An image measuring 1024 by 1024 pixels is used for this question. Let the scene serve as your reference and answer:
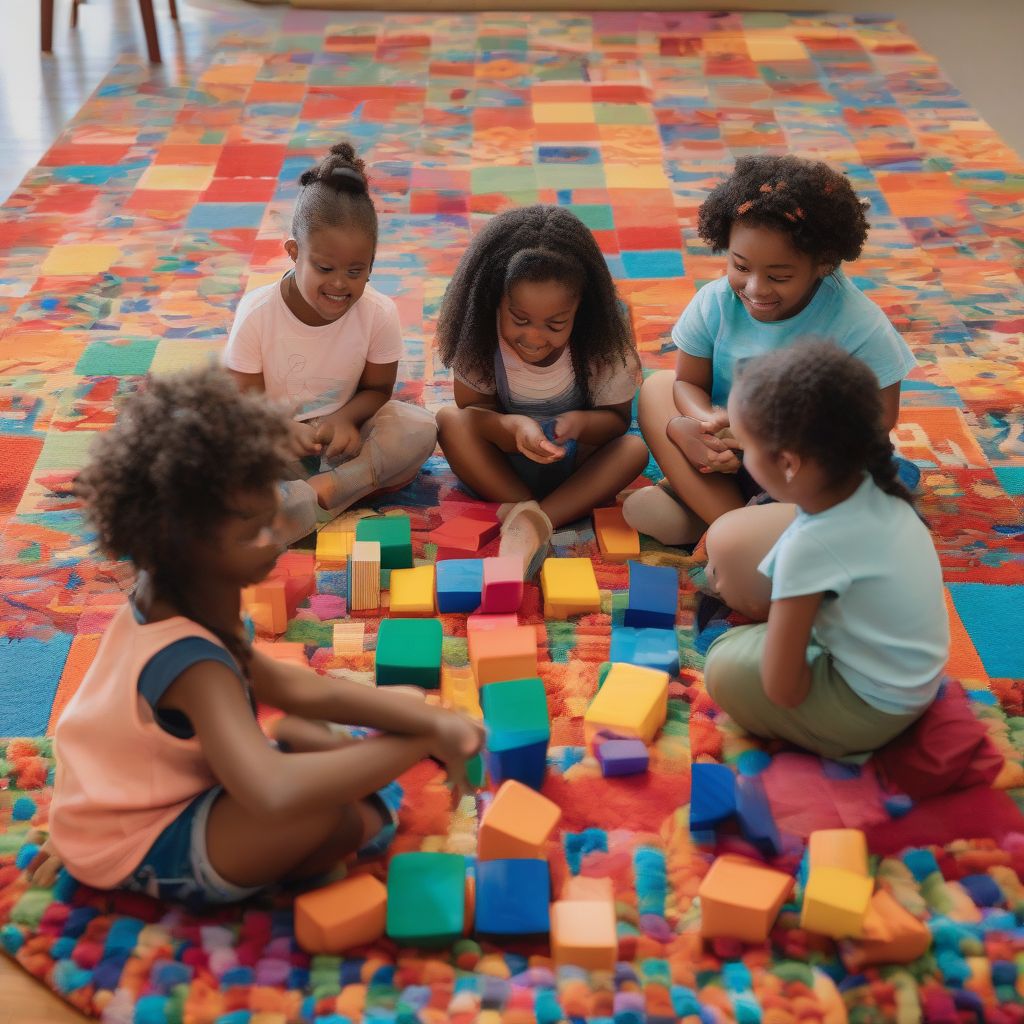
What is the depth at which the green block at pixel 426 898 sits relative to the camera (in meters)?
1.38

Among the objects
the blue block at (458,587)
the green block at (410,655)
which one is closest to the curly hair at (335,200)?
the blue block at (458,587)

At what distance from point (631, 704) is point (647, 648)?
16 cm

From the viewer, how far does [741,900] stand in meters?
1.35

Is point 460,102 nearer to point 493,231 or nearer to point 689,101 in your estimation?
point 689,101

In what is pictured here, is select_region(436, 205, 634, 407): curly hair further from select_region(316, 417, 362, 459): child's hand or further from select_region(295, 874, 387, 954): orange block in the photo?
select_region(295, 874, 387, 954): orange block

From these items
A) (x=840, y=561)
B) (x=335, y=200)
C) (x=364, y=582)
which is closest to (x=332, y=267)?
(x=335, y=200)

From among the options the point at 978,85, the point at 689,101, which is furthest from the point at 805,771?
the point at 978,85

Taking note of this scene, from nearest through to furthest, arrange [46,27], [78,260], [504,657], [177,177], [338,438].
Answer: [504,657] → [338,438] → [78,260] → [177,177] → [46,27]

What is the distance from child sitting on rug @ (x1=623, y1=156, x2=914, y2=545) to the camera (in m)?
1.93

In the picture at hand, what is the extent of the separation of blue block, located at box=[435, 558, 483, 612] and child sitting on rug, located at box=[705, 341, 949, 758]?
1.72 ft

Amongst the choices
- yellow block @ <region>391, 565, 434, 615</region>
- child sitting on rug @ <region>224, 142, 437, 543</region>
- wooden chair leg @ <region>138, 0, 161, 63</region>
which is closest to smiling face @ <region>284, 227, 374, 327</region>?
child sitting on rug @ <region>224, 142, 437, 543</region>

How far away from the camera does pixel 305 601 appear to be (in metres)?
1.97

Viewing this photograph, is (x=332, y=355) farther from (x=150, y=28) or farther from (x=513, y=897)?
(x=150, y=28)

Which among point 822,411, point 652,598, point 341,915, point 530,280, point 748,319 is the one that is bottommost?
point 652,598
